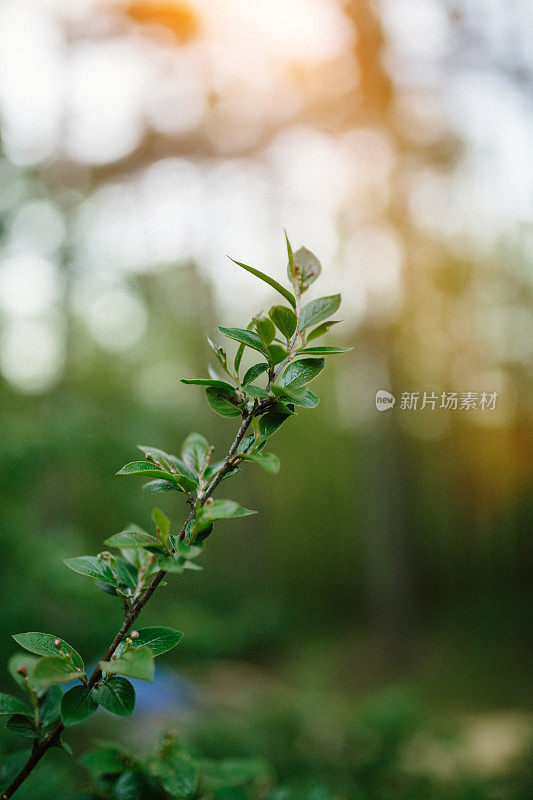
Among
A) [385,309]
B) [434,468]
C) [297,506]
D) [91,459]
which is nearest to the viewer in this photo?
[91,459]

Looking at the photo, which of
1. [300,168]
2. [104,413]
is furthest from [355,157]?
[104,413]

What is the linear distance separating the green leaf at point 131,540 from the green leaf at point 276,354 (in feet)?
0.55

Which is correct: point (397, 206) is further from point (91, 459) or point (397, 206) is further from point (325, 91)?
point (91, 459)

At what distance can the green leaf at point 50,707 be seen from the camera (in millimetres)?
468

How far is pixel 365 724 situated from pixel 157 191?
2.67 m

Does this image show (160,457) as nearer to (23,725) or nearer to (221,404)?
(221,404)

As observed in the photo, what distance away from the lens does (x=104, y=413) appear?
2213 millimetres

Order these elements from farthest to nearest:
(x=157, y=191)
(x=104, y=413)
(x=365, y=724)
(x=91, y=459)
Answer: (x=157, y=191) < (x=104, y=413) < (x=91, y=459) < (x=365, y=724)

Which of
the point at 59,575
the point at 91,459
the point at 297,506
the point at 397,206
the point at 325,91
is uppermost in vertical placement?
the point at 325,91

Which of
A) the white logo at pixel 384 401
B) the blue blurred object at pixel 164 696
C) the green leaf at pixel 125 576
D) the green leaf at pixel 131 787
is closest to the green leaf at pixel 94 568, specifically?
the green leaf at pixel 125 576

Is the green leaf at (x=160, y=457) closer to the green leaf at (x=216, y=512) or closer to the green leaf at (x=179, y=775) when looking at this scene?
the green leaf at (x=216, y=512)

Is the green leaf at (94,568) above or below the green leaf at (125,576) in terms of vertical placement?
above

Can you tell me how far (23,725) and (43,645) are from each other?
85 mm

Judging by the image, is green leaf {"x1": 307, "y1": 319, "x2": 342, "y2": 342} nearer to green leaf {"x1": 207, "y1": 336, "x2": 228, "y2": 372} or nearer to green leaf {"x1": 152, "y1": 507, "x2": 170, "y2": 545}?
green leaf {"x1": 207, "y1": 336, "x2": 228, "y2": 372}
